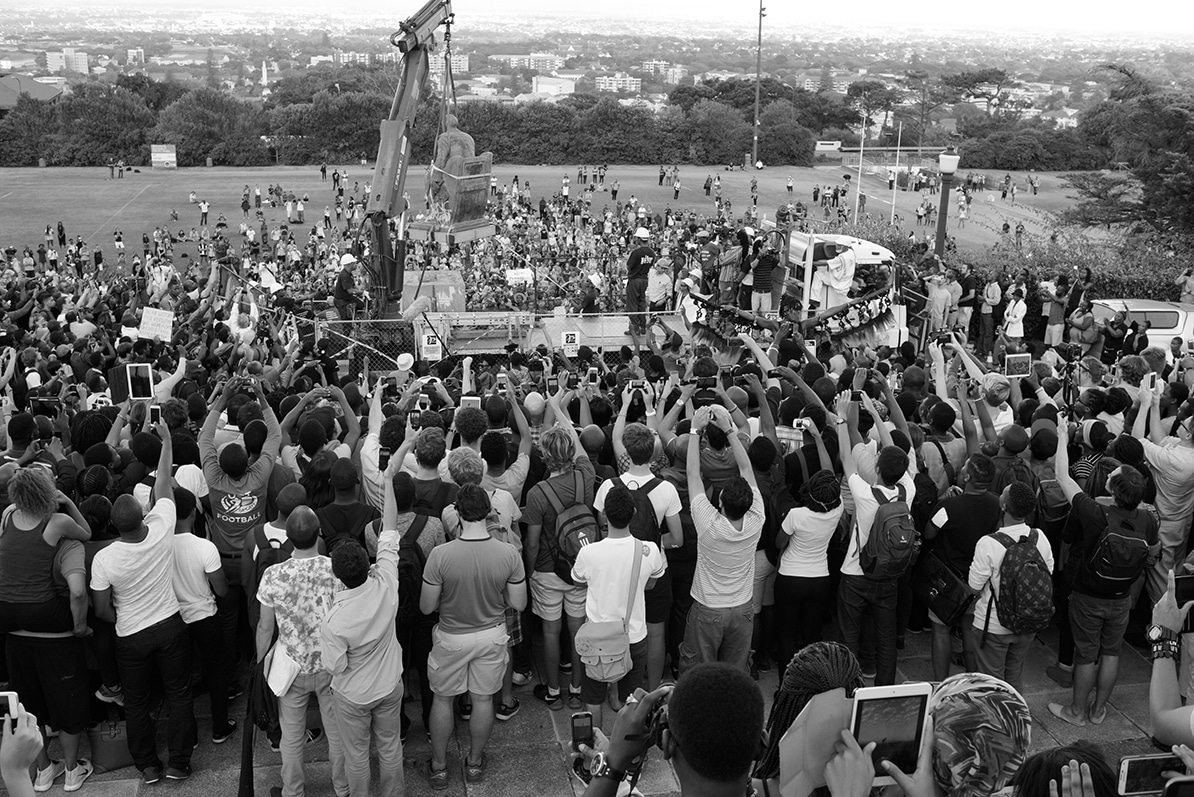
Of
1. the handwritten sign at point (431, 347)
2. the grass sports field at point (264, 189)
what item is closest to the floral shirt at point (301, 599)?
the handwritten sign at point (431, 347)

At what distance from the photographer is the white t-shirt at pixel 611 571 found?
5766 millimetres

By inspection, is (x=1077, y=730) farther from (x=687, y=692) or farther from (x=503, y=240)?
(x=503, y=240)

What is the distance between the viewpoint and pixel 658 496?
6.30 m

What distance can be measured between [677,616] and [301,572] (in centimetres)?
259

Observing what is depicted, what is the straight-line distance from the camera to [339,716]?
543 centimetres

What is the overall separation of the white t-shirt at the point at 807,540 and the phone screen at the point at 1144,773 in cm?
321

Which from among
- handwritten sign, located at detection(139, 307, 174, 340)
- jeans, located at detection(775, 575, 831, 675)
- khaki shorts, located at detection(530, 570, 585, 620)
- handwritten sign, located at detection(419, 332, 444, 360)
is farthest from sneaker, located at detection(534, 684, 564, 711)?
handwritten sign, located at detection(419, 332, 444, 360)

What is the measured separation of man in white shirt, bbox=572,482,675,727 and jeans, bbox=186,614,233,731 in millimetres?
2070

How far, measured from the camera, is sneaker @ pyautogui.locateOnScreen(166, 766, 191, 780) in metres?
6.01

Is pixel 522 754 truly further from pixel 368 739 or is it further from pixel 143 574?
pixel 143 574

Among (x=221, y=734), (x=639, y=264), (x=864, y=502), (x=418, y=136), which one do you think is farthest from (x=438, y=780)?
(x=418, y=136)

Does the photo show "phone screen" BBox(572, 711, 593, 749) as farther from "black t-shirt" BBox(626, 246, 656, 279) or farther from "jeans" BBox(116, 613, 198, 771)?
"black t-shirt" BBox(626, 246, 656, 279)

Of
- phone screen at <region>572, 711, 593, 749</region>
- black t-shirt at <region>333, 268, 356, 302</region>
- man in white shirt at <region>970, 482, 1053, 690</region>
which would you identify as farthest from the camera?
black t-shirt at <region>333, 268, 356, 302</region>

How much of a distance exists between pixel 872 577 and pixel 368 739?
10.1 feet
